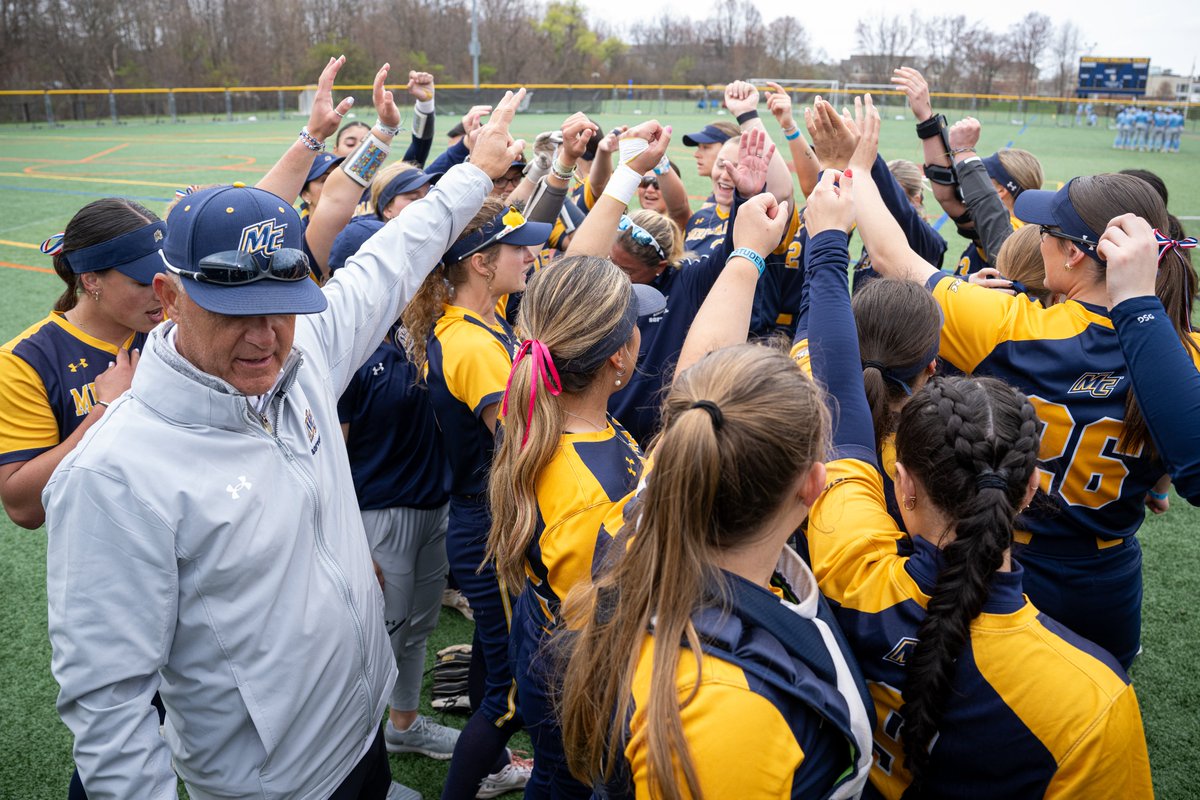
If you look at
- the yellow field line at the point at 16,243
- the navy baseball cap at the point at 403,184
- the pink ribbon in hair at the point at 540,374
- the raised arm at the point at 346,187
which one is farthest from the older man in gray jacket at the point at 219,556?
the yellow field line at the point at 16,243

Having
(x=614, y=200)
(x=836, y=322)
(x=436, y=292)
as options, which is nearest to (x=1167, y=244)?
(x=836, y=322)

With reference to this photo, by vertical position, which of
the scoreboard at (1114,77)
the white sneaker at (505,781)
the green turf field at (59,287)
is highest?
the scoreboard at (1114,77)

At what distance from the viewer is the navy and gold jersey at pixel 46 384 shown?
2.82 meters

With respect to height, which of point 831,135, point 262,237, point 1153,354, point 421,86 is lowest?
point 1153,354

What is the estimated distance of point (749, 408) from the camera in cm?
164

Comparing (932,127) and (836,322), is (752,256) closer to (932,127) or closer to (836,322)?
(836,322)

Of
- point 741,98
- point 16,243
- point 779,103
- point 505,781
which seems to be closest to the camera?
point 505,781

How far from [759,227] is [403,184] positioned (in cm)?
253

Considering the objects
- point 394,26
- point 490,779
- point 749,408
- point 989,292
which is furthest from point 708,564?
point 394,26

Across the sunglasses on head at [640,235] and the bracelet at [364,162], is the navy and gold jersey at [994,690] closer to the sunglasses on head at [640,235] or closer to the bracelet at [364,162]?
the sunglasses on head at [640,235]

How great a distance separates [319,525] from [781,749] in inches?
53.8

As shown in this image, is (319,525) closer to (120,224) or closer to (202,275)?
(202,275)

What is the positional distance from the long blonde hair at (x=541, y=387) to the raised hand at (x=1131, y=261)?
4.62ft

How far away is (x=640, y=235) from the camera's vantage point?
4.16 m
